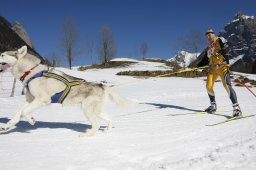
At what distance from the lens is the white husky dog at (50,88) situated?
247 inches

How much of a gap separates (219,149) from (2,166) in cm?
303

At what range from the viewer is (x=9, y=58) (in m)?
6.40

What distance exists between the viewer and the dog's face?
20.9 ft

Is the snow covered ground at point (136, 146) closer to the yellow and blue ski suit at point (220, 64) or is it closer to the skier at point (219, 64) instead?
the skier at point (219, 64)

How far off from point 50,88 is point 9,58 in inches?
41.5

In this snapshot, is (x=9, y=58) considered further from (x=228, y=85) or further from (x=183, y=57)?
(x=183, y=57)

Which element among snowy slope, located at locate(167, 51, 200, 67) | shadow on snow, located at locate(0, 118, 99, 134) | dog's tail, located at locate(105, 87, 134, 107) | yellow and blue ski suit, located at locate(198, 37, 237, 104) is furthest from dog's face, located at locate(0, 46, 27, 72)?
snowy slope, located at locate(167, 51, 200, 67)

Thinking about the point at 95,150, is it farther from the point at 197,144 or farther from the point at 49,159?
the point at 197,144

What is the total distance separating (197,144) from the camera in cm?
502

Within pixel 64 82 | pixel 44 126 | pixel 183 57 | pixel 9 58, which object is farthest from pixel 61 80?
pixel 183 57

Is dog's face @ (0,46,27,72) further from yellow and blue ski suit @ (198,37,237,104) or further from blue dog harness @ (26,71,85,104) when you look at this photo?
yellow and blue ski suit @ (198,37,237,104)

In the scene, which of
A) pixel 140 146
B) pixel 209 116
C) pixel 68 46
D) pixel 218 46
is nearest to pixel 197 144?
pixel 140 146

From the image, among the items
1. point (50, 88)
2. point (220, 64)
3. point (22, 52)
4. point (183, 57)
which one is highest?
point (183, 57)

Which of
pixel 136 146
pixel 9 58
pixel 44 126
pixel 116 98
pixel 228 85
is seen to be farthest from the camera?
pixel 228 85
